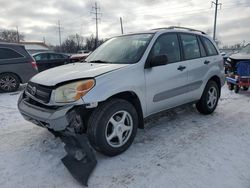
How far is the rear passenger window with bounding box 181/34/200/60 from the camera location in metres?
4.79

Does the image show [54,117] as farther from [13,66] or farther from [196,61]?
[13,66]

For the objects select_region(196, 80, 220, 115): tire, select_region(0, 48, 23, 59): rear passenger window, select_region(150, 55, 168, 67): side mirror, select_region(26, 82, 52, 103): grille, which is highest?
select_region(0, 48, 23, 59): rear passenger window

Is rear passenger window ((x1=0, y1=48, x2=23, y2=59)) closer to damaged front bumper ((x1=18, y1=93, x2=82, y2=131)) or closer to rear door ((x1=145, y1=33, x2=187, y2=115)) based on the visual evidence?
damaged front bumper ((x1=18, y1=93, x2=82, y2=131))

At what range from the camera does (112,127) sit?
351 centimetres

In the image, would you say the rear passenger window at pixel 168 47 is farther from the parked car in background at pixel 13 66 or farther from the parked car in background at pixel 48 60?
the parked car in background at pixel 48 60

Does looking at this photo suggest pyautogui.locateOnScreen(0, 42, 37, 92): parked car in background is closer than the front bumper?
No

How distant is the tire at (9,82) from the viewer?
29.0 ft

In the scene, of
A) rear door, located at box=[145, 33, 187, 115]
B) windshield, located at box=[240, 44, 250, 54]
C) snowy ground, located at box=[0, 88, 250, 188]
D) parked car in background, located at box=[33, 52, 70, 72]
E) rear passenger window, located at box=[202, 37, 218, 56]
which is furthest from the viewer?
parked car in background, located at box=[33, 52, 70, 72]

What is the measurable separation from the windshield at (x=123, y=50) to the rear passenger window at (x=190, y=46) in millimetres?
874

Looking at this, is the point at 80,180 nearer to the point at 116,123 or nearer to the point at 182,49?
the point at 116,123

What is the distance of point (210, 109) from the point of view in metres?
5.50

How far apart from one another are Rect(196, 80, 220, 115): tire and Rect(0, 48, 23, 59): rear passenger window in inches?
264

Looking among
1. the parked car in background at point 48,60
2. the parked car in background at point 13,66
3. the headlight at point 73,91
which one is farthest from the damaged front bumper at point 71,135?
the parked car in background at point 48,60

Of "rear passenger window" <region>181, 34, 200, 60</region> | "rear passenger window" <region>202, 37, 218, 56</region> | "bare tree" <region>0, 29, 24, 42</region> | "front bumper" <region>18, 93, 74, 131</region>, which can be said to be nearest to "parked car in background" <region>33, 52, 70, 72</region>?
"rear passenger window" <region>202, 37, 218, 56</region>
